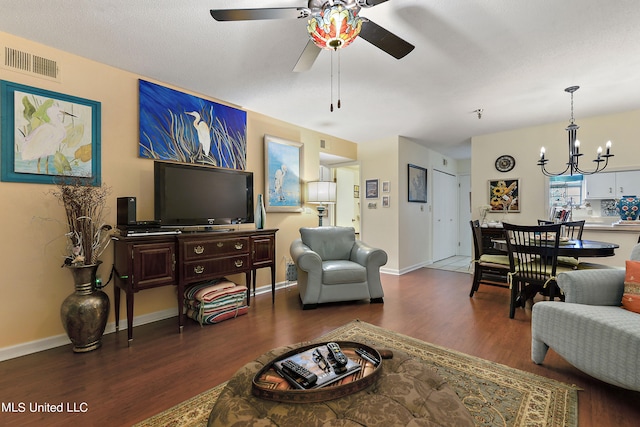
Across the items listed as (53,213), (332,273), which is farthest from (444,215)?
(53,213)

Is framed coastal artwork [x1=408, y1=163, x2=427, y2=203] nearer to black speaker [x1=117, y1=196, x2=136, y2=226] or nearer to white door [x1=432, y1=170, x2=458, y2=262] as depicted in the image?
white door [x1=432, y1=170, x2=458, y2=262]

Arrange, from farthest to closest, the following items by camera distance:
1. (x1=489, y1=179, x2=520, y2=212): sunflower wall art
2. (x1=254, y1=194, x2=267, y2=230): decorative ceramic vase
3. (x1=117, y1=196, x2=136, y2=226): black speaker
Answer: (x1=489, y1=179, x2=520, y2=212): sunflower wall art → (x1=254, y1=194, x2=267, y2=230): decorative ceramic vase → (x1=117, y1=196, x2=136, y2=226): black speaker

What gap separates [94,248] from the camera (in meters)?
2.32

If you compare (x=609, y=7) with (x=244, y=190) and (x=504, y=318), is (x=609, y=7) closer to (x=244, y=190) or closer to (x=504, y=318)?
(x=504, y=318)

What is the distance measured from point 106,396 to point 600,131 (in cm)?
592

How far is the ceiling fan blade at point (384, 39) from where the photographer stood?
1.65 meters

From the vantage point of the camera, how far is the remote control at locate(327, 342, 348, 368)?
1201 millimetres

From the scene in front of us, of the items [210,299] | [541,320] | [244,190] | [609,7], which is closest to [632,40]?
[609,7]

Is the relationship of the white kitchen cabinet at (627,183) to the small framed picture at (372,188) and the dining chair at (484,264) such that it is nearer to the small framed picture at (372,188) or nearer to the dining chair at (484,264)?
the dining chair at (484,264)

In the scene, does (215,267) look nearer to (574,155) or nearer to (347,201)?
(574,155)

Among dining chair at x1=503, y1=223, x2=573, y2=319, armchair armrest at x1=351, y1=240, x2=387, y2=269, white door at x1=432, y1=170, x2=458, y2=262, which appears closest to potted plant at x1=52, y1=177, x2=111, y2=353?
armchair armrest at x1=351, y1=240, x2=387, y2=269

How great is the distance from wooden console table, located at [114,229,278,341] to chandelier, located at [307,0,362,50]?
195cm

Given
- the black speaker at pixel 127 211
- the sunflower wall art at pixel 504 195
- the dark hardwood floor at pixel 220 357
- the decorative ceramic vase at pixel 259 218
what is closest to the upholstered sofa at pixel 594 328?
the dark hardwood floor at pixel 220 357

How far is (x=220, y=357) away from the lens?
2156mm
